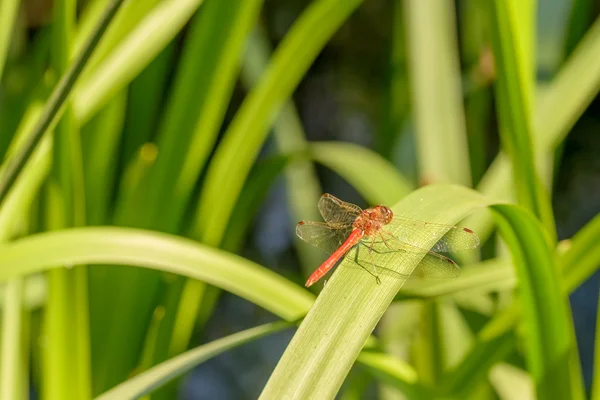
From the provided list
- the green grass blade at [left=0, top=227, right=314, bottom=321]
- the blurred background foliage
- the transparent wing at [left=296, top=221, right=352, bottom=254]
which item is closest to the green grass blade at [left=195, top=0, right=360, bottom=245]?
the blurred background foliage

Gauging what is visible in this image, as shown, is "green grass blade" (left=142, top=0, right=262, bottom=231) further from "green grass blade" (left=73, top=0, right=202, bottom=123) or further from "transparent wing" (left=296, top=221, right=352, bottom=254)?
"transparent wing" (left=296, top=221, right=352, bottom=254)

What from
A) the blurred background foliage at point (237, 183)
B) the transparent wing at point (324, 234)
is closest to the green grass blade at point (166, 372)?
the blurred background foliage at point (237, 183)

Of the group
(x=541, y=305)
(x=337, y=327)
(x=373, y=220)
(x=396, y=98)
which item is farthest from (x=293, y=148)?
(x=337, y=327)

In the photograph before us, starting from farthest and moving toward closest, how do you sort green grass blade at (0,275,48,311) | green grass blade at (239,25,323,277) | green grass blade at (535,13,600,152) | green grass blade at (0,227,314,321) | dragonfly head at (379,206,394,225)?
green grass blade at (239,25,323,277)
green grass blade at (0,275,48,311)
green grass blade at (535,13,600,152)
dragonfly head at (379,206,394,225)
green grass blade at (0,227,314,321)

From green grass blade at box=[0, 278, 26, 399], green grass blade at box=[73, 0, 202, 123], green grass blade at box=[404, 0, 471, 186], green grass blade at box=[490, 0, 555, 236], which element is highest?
Result: green grass blade at box=[404, 0, 471, 186]

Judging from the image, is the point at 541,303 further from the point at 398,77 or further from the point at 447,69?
the point at 398,77

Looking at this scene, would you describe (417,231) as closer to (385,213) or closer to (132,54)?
(385,213)

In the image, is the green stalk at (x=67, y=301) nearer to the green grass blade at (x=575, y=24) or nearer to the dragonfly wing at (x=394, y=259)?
the dragonfly wing at (x=394, y=259)
